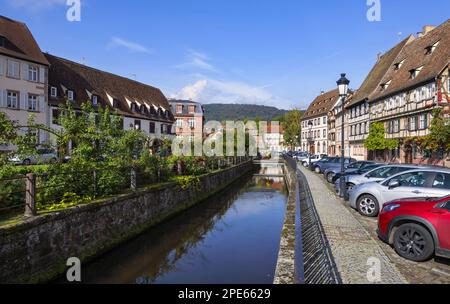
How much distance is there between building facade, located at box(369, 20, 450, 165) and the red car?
901 inches

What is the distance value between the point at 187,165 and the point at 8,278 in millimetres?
13573

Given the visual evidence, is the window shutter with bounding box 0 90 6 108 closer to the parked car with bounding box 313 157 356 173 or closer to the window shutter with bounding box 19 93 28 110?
the window shutter with bounding box 19 93 28 110

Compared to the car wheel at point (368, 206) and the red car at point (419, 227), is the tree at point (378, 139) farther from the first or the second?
the red car at point (419, 227)

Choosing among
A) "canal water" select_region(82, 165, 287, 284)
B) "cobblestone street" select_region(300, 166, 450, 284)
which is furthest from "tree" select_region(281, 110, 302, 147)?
"cobblestone street" select_region(300, 166, 450, 284)

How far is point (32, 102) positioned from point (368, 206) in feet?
106

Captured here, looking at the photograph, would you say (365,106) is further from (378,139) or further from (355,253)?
(355,253)

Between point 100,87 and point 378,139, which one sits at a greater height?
point 100,87

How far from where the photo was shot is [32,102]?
3231cm

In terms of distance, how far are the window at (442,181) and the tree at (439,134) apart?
16355mm

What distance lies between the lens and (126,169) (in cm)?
1237

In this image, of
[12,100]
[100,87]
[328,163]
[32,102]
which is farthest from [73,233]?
[100,87]

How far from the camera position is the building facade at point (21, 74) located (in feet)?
98.1

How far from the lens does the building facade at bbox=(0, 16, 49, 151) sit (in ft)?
98.1
